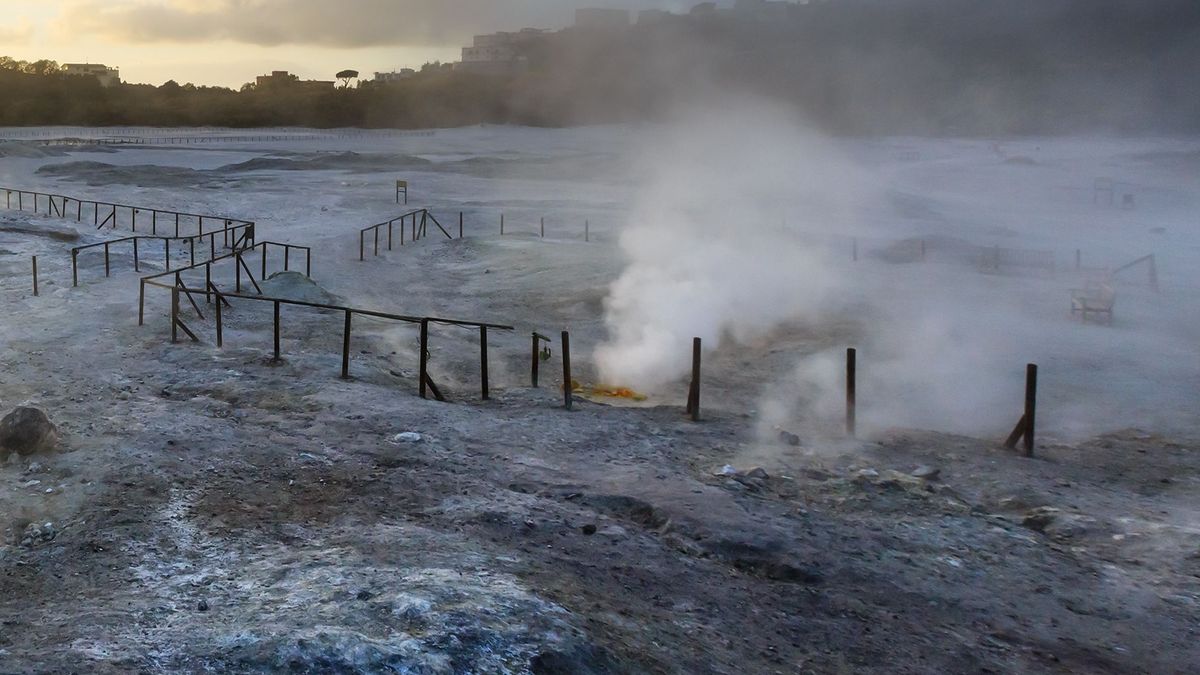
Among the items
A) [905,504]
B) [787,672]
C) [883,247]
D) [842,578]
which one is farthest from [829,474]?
[883,247]

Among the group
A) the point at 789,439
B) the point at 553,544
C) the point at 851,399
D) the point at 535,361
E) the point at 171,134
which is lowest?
the point at 553,544

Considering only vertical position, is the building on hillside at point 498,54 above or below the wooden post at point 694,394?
above

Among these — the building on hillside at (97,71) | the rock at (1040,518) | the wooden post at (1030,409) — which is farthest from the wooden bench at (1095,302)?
the building on hillside at (97,71)

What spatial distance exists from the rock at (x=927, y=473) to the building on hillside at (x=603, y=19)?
2412 centimetres

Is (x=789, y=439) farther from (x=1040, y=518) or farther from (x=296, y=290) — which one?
(x=296, y=290)

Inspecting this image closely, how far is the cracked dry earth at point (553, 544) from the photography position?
16.1 feet

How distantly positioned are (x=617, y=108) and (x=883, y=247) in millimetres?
16239

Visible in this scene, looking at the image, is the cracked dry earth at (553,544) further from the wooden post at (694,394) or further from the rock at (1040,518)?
the wooden post at (694,394)

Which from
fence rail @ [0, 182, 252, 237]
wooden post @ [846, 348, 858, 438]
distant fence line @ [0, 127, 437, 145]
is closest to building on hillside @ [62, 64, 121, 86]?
distant fence line @ [0, 127, 437, 145]

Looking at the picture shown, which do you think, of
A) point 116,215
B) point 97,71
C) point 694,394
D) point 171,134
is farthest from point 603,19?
point 97,71

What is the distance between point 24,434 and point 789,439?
6.00 meters

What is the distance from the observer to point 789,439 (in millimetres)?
9023

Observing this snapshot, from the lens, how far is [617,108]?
37.7 metres

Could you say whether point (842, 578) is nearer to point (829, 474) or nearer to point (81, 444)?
point (829, 474)
